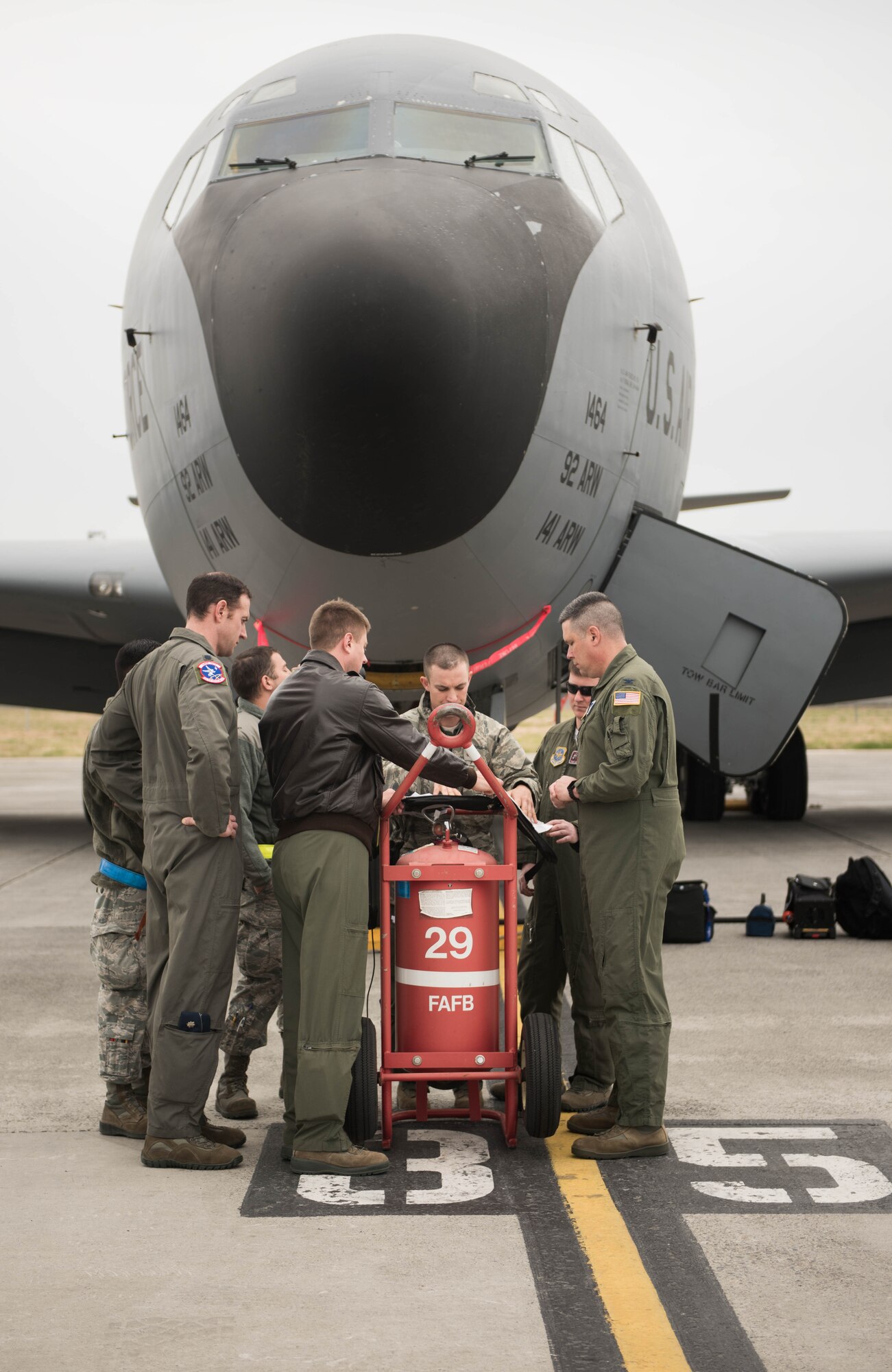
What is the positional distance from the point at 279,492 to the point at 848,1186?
11.8ft

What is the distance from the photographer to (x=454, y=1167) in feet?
13.1

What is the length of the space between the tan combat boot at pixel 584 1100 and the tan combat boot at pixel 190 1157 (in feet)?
3.94

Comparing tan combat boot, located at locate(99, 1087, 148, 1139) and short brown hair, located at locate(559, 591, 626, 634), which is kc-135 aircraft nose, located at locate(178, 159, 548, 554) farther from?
tan combat boot, located at locate(99, 1087, 148, 1139)

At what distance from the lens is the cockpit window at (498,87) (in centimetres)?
655

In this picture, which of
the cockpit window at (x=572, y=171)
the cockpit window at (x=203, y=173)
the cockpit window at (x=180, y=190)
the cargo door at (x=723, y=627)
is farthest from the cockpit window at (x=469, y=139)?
the cargo door at (x=723, y=627)

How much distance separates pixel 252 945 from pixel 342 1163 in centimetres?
101

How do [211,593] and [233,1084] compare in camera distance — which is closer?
[211,593]

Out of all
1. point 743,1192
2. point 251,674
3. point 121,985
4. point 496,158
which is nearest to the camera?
point 743,1192

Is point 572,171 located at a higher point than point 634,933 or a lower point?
higher

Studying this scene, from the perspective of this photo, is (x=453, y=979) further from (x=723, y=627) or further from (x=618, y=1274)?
(x=723, y=627)

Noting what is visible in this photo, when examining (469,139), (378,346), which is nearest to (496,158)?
(469,139)

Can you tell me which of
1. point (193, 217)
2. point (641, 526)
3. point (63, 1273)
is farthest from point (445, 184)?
point (63, 1273)

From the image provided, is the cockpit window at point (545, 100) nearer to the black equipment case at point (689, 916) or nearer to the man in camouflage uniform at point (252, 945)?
the man in camouflage uniform at point (252, 945)

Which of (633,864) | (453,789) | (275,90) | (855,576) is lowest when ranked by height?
(633,864)
